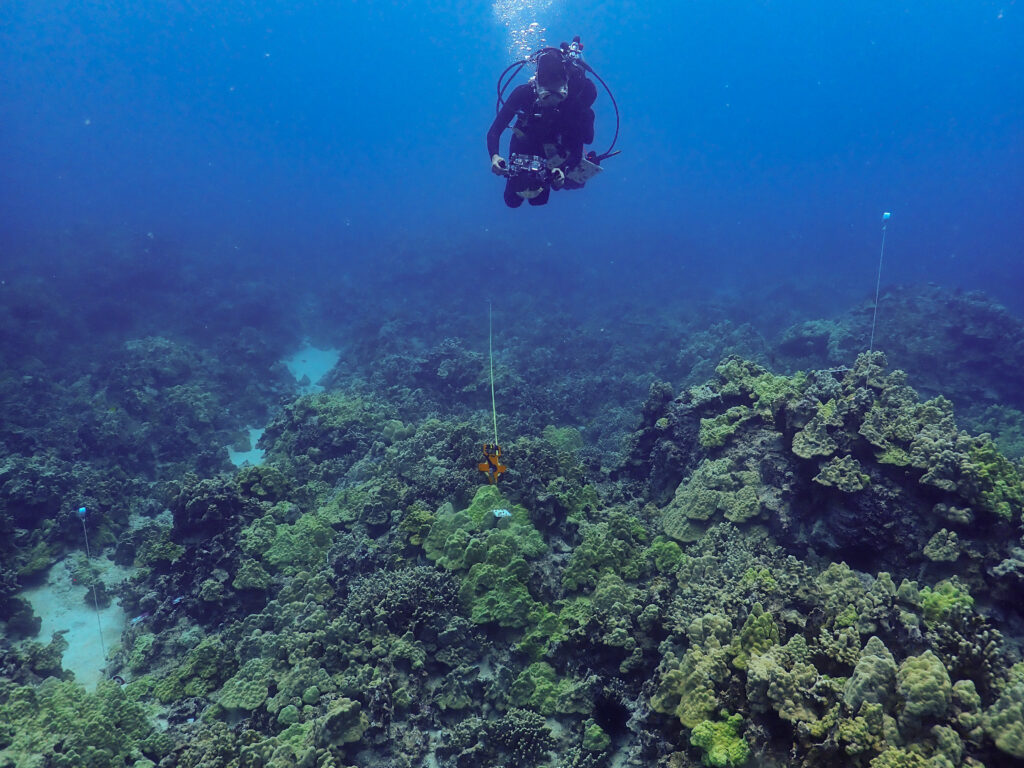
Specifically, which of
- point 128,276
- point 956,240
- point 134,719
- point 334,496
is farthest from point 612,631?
point 956,240

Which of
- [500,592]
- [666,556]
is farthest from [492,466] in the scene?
[666,556]

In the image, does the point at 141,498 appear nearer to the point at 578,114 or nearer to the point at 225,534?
the point at 225,534

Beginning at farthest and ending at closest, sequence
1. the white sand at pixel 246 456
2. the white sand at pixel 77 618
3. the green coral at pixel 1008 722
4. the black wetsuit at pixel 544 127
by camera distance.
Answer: the white sand at pixel 246 456 < the black wetsuit at pixel 544 127 < the white sand at pixel 77 618 < the green coral at pixel 1008 722

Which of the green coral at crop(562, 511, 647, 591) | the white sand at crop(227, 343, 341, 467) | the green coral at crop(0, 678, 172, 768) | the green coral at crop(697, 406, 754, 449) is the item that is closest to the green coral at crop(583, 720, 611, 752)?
the green coral at crop(562, 511, 647, 591)

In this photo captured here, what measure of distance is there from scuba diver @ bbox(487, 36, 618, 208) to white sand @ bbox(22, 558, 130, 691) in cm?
1007

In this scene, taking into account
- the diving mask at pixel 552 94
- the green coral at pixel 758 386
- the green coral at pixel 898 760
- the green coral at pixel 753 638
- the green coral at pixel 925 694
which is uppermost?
the diving mask at pixel 552 94

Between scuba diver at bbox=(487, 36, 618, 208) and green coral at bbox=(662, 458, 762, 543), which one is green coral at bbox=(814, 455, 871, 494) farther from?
scuba diver at bbox=(487, 36, 618, 208)

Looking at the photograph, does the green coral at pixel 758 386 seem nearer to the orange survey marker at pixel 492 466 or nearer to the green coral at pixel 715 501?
the green coral at pixel 715 501

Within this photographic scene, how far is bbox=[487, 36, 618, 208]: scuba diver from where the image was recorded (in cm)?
802

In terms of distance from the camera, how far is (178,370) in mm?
18891

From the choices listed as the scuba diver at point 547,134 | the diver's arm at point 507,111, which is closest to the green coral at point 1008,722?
the scuba diver at point 547,134

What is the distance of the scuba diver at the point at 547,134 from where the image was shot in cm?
802

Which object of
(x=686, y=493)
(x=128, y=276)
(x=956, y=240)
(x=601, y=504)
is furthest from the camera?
(x=956, y=240)

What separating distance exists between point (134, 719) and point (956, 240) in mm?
113562
